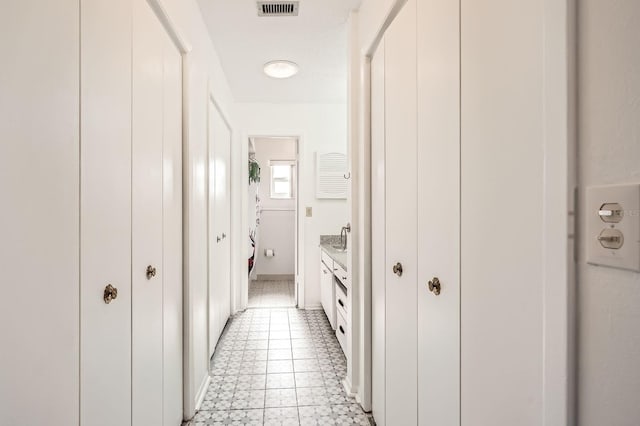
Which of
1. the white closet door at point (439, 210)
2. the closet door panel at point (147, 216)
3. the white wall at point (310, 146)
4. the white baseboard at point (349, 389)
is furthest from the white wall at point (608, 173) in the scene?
the white wall at point (310, 146)

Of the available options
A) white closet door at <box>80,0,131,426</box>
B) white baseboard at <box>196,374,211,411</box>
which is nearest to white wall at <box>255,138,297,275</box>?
white baseboard at <box>196,374,211,411</box>

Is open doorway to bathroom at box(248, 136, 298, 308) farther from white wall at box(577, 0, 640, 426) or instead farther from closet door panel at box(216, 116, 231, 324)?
white wall at box(577, 0, 640, 426)

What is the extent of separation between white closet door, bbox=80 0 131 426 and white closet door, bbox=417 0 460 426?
994 mm

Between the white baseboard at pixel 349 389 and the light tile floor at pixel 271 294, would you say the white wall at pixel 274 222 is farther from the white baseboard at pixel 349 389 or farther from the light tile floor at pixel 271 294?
the white baseboard at pixel 349 389

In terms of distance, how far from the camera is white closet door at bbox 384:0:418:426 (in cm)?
124

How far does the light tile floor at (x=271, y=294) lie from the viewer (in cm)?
404

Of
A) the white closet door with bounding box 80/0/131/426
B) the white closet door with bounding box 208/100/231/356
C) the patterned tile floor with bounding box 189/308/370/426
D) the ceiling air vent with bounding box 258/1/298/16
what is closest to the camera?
the white closet door with bounding box 80/0/131/426

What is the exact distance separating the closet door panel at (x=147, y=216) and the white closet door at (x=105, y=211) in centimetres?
6

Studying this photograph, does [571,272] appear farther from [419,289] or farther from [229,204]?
[229,204]

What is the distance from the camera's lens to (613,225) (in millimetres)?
451

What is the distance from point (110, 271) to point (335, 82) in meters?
2.73

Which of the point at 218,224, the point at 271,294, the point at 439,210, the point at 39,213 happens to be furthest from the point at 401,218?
the point at 271,294

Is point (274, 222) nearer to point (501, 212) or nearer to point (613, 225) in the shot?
point (501, 212)

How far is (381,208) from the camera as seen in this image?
164 cm
